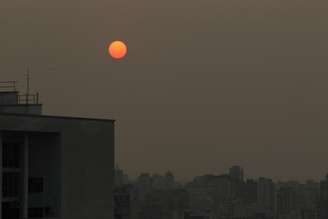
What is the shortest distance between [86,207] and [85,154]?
235cm

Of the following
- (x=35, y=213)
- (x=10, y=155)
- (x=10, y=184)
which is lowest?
(x=35, y=213)

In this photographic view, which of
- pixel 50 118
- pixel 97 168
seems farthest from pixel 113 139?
pixel 50 118

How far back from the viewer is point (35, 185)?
39.4 meters

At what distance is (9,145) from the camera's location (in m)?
38.2

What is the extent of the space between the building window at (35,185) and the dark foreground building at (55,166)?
0.03 metres

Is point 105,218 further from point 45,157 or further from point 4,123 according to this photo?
point 4,123

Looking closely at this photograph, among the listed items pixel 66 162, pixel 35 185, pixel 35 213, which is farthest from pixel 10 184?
pixel 66 162

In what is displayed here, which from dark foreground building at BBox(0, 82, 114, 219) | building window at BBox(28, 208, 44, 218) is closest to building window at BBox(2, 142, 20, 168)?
dark foreground building at BBox(0, 82, 114, 219)

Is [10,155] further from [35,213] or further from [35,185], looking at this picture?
Answer: [35,213]

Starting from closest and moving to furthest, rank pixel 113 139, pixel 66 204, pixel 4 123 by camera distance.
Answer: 1. pixel 4 123
2. pixel 66 204
3. pixel 113 139

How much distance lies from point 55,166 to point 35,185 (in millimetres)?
1194

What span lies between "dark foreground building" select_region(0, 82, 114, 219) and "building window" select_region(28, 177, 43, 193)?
30 mm

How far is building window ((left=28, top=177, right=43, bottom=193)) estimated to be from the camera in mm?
39219

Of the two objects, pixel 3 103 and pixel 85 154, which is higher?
pixel 3 103
